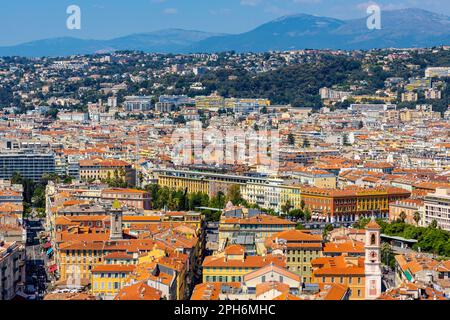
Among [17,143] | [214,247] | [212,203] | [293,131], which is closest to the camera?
[214,247]

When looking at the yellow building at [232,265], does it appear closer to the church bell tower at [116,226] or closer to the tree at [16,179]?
the church bell tower at [116,226]

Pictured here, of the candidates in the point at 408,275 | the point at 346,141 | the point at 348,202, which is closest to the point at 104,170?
the point at 348,202

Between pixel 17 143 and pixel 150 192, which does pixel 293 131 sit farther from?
pixel 150 192

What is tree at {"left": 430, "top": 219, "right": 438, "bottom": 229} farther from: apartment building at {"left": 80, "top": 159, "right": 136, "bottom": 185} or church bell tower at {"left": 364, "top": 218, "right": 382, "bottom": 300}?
apartment building at {"left": 80, "top": 159, "right": 136, "bottom": 185}

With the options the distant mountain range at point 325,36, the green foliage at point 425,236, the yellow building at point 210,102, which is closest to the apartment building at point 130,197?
the green foliage at point 425,236

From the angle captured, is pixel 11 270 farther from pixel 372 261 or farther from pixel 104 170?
pixel 104 170
